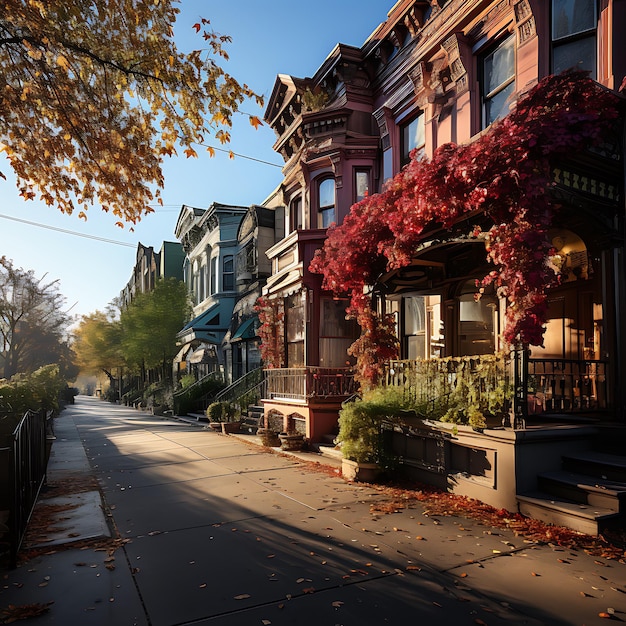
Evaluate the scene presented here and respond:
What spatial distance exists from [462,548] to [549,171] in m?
4.98

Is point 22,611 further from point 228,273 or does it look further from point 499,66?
point 228,273

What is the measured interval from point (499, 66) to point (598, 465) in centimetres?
802

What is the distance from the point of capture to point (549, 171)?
685cm

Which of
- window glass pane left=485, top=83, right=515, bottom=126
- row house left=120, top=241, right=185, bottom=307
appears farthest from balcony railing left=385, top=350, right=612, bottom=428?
row house left=120, top=241, right=185, bottom=307

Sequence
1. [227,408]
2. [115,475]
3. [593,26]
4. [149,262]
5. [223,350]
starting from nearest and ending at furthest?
[593,26] < [115,475] < [227,408] < [223,350] < [149,262]

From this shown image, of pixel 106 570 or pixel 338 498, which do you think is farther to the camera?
pixel 338 498

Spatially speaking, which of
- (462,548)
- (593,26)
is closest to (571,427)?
(462,548)

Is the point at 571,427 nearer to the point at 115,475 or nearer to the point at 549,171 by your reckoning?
the point at 549,171

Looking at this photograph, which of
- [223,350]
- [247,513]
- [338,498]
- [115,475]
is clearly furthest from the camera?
[223,350]

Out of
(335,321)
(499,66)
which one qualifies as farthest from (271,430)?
(499,66)

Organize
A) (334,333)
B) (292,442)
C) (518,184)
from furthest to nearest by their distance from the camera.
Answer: (334,333), (292,442), (518,184)

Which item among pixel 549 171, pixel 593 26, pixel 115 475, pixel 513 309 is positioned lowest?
pixel 115 475

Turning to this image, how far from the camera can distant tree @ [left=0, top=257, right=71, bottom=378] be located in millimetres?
48344

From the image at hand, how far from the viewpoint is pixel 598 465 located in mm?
6211
